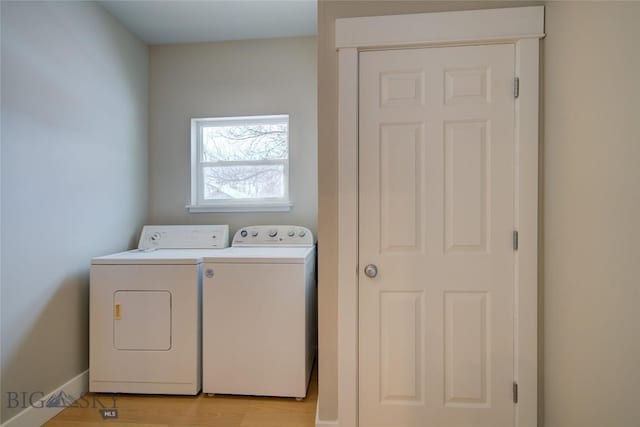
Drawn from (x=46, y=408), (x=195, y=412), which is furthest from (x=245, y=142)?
(x=46, y=408)

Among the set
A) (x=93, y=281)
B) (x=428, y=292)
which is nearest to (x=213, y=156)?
(x=93, y=281)

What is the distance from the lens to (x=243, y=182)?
106 inches

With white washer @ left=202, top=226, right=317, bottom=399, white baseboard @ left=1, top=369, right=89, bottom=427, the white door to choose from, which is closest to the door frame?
the white door

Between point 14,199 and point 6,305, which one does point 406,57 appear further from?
point 6,305

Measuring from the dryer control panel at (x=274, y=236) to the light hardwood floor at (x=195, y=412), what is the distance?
3.47 feet

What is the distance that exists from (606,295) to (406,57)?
1.27 m

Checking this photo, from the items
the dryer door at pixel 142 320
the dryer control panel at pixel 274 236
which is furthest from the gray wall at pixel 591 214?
the dryer door at pixel 142 320

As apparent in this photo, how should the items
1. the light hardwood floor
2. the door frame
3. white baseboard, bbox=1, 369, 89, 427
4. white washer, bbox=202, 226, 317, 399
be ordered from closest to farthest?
the door frame → white baseboard, bbox=1, 369, 89, 427 → the light hardwood floor → white washer, bbox=202, 226, 317, 399

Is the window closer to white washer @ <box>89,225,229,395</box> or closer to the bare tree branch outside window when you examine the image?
the bare tree branch outside window

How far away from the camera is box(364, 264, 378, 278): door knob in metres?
1.49

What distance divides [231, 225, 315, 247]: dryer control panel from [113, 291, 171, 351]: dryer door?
74cm

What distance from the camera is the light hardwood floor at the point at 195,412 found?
168 cm

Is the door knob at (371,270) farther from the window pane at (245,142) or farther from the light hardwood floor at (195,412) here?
the window pane at (245,142)

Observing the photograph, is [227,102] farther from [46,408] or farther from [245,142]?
[46,408]
